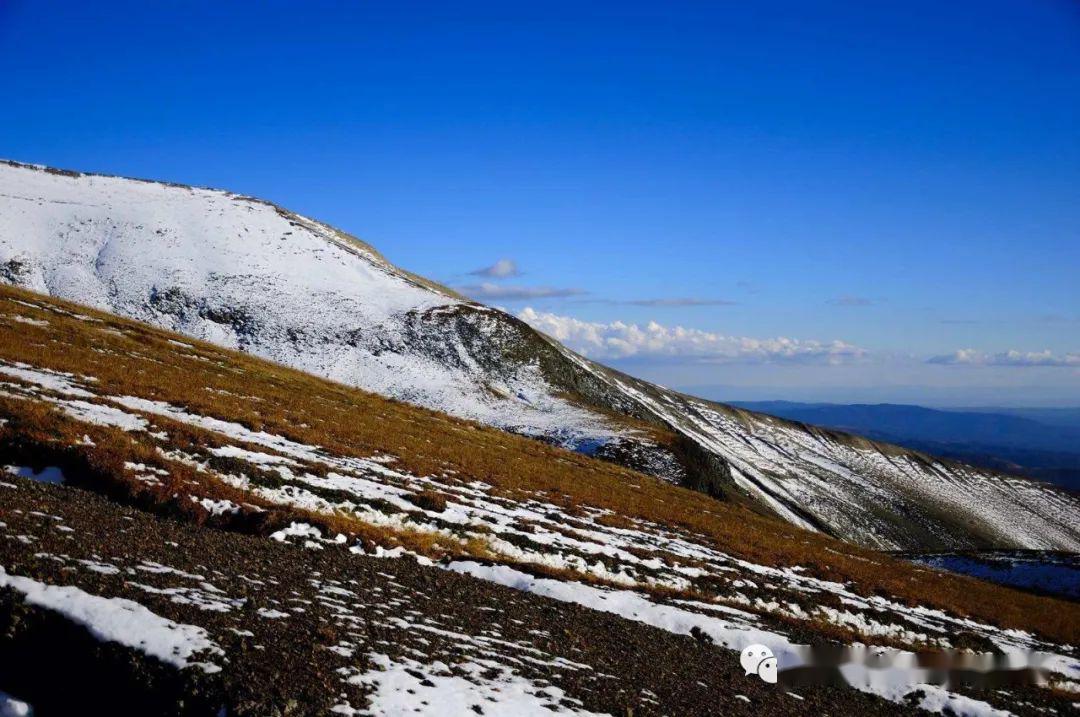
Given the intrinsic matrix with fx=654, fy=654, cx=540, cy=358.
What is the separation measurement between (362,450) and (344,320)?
55642 mm

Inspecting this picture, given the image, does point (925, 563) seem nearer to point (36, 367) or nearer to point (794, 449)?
A: point (36, 367)

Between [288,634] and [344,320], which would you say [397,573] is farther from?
[344,320]

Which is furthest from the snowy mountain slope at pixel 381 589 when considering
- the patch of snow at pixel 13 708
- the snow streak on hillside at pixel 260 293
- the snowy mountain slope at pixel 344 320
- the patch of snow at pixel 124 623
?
the snow streak on hillside at pixel 260 293

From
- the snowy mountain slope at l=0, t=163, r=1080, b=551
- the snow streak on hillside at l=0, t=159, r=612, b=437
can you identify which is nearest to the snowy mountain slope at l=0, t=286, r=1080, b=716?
the snowy mountain slope at l=0, t=163, r=1080, b=551

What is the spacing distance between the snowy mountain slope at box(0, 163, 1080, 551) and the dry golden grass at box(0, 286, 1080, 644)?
16865mm

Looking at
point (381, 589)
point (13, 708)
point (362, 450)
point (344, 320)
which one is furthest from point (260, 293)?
point (13, 708)

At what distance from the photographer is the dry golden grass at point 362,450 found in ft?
69.6

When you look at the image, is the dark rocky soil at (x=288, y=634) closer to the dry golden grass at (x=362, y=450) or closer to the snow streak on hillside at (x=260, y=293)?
the dry golden grass at (x=362, y=450)

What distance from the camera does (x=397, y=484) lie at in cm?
2927

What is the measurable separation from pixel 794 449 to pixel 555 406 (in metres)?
96.3

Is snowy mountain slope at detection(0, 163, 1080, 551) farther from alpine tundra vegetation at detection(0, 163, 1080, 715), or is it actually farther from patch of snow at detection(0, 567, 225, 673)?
patch of snow at detection(0, 567, 225, 673)

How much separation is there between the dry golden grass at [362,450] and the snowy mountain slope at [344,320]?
16865mm

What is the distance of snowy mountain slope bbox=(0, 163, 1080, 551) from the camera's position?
77.8 m

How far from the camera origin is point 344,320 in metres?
87.5
